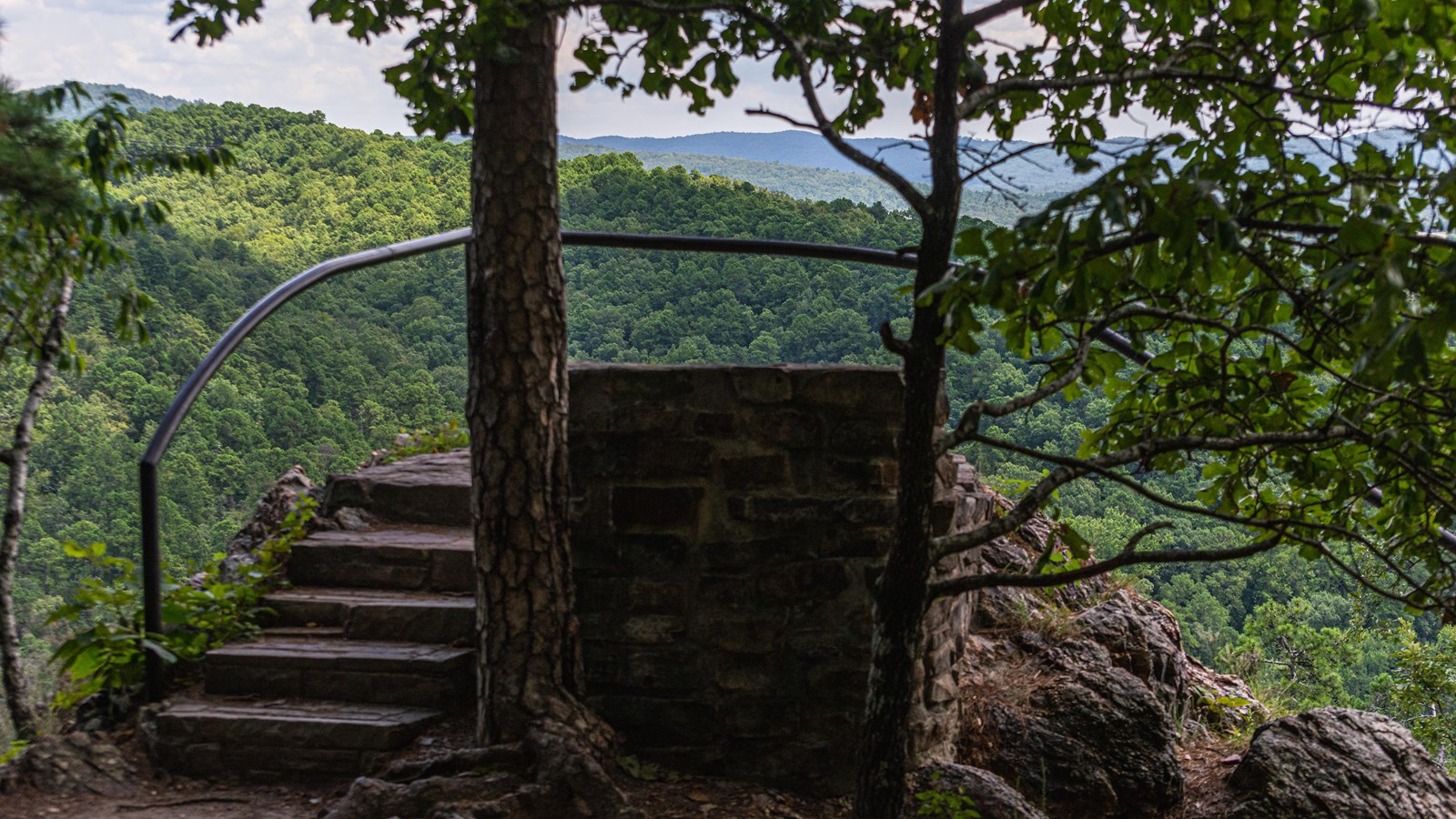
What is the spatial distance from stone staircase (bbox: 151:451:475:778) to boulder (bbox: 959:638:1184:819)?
1676 millimetres

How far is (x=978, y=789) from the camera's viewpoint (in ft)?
7.93

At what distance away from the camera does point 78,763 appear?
8.17ft

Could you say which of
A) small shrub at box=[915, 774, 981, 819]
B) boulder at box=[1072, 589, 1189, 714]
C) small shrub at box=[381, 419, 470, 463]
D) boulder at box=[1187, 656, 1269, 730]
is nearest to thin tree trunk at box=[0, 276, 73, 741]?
small shrub at box=[381, 419, 470, 463]

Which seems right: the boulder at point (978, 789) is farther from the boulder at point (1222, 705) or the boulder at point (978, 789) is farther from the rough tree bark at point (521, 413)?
the boulder at point (1222, 705)

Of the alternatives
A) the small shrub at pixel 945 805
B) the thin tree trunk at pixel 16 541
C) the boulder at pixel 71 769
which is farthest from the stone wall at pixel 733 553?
the thin tree trunk at pixel 16 541

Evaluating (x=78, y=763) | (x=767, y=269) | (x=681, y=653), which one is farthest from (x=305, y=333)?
(x=681, y=653)

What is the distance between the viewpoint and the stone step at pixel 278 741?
2.57m

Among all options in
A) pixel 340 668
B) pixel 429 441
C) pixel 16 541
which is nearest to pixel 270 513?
pixel 429 441

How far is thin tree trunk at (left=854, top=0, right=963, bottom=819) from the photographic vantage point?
1.73 metres

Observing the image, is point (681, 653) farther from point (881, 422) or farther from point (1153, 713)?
point (1153, 713)

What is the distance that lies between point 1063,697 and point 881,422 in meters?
1.34

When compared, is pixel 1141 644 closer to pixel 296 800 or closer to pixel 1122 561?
pixel 1122 561

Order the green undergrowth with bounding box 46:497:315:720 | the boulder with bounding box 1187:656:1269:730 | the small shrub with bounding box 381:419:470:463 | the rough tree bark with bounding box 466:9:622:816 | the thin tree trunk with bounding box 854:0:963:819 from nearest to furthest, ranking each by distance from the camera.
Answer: the thin tree trunk with bounding box 854:0:963:819 → the rough tree bark with bounding box 466:9:622:816 → the green undergrowth with bounding box 46:497:315:720 → the boulder with bounding box 1187:656:1269:730 → the small shrub with bounding box 381:419:470:463

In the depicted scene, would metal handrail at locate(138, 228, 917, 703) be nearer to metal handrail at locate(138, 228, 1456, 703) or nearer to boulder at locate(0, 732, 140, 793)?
metal handrail at locate(138, 228, 1456, 703)
